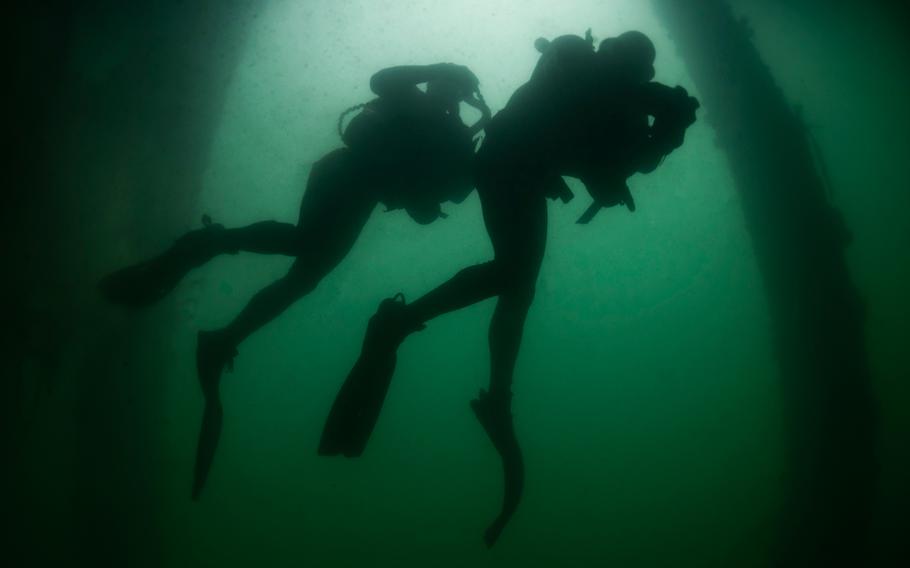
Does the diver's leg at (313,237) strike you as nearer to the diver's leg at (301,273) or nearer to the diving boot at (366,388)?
the diver's leg at (301,273)

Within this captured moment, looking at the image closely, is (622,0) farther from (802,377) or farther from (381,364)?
(381,364)

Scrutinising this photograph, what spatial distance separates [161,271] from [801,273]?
10.5m

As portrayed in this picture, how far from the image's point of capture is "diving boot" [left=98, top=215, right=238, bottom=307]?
2.66 m

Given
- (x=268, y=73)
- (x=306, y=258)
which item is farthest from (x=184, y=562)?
(x=306, y=258)

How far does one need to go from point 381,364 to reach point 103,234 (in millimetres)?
8069

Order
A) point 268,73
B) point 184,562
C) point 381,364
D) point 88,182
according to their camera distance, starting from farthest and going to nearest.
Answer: point 184,562 < point 268,73 < point 88,182 < point 381,364

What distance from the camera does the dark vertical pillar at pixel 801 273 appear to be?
329 inches

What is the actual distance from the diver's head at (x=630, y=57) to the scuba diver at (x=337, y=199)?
2.60 ft

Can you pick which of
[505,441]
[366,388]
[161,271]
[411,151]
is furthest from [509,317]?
[161,271]

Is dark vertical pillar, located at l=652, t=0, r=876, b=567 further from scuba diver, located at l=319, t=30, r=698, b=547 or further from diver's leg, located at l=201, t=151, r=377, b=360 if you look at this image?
diver's leg, located at l=201, t=151, r=377, b=360

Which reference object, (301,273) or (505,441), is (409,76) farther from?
(505,441)

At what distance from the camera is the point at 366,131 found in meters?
2.69

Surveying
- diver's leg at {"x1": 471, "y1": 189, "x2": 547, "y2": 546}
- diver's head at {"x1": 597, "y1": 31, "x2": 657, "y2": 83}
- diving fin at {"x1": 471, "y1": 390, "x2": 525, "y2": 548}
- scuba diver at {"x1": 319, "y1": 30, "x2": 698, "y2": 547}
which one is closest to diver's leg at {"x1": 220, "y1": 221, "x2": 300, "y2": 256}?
scuba diver at {"x1": 319, "y1": 30, "x2": 698, "y2": 547}

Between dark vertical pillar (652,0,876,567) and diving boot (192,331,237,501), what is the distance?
32.2 ft
